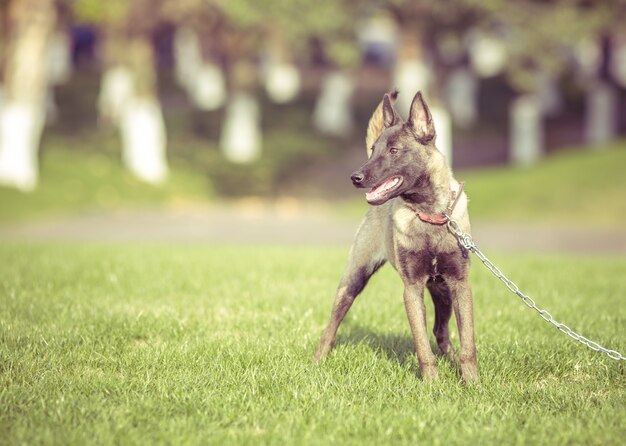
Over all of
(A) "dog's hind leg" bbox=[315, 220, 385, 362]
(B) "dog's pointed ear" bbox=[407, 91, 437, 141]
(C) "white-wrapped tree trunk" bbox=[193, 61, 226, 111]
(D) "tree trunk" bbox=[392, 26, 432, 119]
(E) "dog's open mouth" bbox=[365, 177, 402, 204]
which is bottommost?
(A) "dog's hind leg" bbox=[315, 220, 385, 362]

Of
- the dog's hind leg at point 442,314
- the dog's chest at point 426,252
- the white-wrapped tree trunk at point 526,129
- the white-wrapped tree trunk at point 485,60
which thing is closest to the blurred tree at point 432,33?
the white-wrapped tree trunk at point 526,129

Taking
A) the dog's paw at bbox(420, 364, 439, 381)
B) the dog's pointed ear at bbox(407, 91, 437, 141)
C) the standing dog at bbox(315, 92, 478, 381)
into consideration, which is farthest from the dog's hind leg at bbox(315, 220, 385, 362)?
the dog's pointed ear at bbox(407, 91, 437, 141)

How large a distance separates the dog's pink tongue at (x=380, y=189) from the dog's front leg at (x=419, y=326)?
2.18 ft

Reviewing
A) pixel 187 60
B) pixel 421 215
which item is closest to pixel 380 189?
pixel 421 215

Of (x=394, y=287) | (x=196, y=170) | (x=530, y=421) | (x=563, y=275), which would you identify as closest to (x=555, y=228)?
(x=563, y=275)

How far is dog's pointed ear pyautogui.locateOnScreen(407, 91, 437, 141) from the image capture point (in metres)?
5.15

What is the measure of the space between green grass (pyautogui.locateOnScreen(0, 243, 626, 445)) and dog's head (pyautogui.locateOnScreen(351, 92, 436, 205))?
1.31m

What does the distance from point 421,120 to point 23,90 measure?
1684 centimetres

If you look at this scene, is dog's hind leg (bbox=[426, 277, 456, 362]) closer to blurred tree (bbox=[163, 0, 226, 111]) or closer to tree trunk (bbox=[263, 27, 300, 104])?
blurred tree (bbox=[163, 0, 226, 111])

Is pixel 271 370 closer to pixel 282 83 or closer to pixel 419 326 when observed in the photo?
pixel 419 326

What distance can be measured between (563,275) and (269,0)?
51.0ft

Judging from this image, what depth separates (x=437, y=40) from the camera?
2819 centimetres

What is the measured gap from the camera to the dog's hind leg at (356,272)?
571 cm

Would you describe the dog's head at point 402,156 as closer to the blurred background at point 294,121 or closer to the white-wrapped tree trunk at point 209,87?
the blurred background at point 294,121
